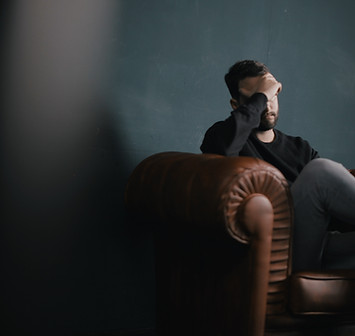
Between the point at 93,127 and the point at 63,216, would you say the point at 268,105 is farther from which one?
the point at 63,216

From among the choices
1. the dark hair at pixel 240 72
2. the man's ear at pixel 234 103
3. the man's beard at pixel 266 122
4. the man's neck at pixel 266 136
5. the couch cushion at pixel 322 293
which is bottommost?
the couch cushion at pixel 322 293

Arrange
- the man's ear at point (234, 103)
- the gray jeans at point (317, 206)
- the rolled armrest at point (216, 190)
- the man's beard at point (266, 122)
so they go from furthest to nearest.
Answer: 1. the man's ear at point (234, 103)
2. the man's beard at point (266, 122)
3. the gray jeans at point (317, 206)
4. the rolled armrest at point (216, 190)

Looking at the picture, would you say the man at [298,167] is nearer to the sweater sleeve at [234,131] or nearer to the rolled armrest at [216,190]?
the sweater sleeve at [234,131]

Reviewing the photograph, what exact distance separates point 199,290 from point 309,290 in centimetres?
31

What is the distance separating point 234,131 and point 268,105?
29cm

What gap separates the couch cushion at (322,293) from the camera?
46.3 inches

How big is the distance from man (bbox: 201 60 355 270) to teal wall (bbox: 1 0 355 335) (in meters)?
0.24

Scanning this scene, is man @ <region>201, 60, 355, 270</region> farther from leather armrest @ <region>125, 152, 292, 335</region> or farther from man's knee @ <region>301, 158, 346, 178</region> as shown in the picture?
leather armrest @ <region>125, 152, 292, 335</region>

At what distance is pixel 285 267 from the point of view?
1187 millimetres

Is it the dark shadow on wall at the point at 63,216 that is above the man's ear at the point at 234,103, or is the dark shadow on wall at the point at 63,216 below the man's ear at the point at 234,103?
below

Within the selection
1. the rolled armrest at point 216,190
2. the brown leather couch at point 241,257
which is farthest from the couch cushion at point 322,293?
the rolled armrest at point 216,190

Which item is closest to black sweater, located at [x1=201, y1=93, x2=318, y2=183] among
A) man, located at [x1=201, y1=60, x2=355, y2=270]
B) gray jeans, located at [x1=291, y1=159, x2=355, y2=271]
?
man, located at [x1=201, y1=60, x2=355, y2=270]

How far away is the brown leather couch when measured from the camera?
1089 mm

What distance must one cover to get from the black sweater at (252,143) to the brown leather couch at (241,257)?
205 mm
